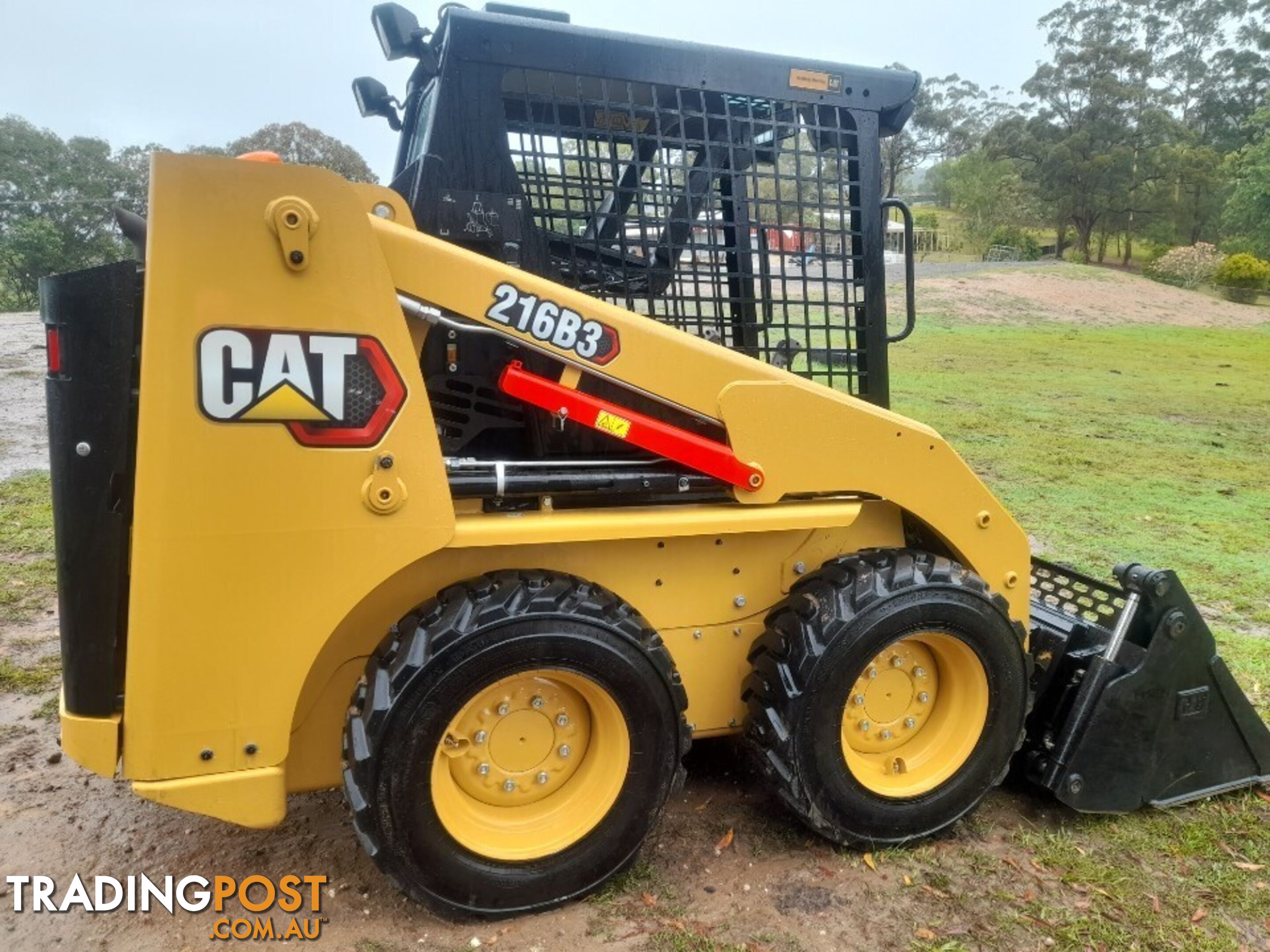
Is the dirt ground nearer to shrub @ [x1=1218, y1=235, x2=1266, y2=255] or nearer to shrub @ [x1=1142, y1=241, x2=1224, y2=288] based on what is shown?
shrub @ [x1=1142, y1=241, x2=1224, y2=288]

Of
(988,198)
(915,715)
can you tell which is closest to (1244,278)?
(988,198)

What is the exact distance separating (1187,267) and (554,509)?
39.5 meters

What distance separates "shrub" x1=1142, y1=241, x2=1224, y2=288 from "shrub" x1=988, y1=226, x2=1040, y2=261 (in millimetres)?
5017

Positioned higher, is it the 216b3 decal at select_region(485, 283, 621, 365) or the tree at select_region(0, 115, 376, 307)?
the tree at select_region(0, 115, 376, 307)

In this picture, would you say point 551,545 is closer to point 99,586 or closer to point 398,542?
point 398,542

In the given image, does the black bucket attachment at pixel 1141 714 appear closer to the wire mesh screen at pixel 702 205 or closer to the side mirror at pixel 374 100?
the wire mesh screen at pixel 702 205

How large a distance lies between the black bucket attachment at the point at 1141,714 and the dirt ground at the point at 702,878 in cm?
12

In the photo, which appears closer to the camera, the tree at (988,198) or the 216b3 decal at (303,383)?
the 216b3 decal at (303,383)

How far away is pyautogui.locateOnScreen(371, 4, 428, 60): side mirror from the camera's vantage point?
2.76m

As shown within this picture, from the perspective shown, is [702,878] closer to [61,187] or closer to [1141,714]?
[1141,714]

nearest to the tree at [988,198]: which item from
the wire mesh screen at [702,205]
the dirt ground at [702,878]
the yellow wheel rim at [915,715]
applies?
the wire mesh screen at [702,205]

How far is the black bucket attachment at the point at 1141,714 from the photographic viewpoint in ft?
10.1

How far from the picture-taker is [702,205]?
9.82 feet

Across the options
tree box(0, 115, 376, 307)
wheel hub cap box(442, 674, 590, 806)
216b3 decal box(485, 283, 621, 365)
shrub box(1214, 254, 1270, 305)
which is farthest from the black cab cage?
shrub box(1214, 254, 1270, 305)
